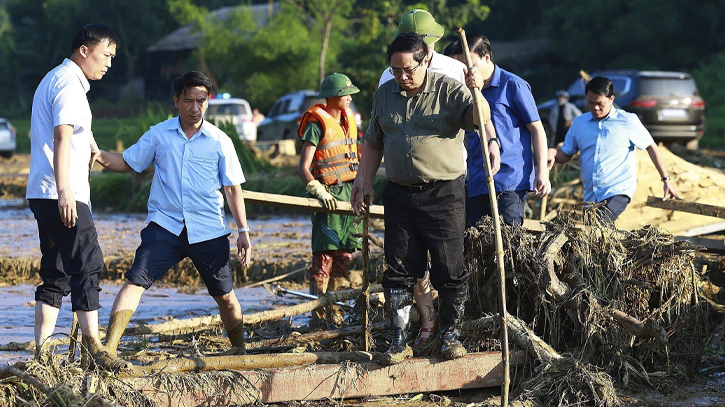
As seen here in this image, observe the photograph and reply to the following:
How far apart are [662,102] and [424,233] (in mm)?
14935

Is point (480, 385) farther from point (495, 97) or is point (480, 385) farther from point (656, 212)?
point (656, 212)

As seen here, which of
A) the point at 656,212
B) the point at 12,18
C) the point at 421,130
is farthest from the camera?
the point at 12,18

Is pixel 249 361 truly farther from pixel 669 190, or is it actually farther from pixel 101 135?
pixel 101 135

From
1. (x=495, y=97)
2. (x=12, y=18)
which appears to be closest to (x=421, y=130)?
(x=495, y=97)

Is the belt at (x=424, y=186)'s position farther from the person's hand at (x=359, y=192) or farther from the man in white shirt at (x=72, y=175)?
the man in white shirt at (x=72, y=175)

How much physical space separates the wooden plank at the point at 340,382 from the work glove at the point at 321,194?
1486 mm

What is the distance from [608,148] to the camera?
633cm

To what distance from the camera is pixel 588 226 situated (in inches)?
207

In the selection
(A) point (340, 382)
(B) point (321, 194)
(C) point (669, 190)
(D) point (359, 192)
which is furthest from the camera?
(C) point (669, 190)

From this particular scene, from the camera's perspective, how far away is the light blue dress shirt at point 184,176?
4625 mm

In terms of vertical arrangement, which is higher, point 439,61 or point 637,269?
point 439,61

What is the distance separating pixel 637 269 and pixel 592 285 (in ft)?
1.07

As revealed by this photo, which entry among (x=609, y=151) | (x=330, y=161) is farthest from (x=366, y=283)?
(x=609, y=151)

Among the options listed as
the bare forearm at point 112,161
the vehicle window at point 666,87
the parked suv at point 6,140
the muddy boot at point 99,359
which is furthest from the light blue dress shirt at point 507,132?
the parked suv at point 6,140
